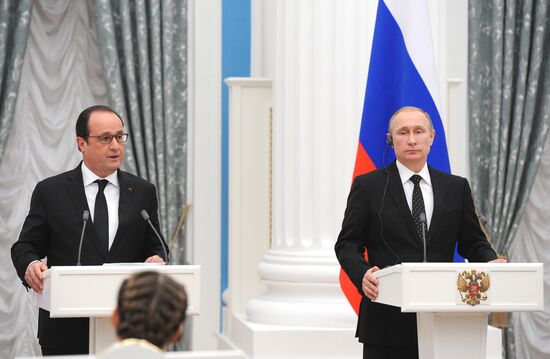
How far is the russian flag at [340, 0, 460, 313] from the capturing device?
17.0 ft

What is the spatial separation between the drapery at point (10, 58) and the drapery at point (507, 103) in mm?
3436

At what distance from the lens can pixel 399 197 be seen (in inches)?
157

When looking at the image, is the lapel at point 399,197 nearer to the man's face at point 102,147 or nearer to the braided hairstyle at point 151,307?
the man's face at point 102,147

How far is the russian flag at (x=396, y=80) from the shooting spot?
520cm

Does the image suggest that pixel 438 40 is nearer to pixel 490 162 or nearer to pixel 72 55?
pixel 490 162

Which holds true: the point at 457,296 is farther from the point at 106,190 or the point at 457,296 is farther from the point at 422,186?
the point at 106,190

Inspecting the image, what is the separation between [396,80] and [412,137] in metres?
1.37

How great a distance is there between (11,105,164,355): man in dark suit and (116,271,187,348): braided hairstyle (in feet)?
6.85

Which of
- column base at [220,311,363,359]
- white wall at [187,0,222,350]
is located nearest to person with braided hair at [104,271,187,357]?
column base at [220,311,363,359]

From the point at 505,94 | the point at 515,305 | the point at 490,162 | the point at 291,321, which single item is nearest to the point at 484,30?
the point at 505,94

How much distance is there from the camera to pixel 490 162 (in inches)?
314

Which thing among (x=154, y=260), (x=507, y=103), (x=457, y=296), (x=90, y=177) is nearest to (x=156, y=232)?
(x=154, y=260)

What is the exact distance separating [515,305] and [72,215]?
5.83ft

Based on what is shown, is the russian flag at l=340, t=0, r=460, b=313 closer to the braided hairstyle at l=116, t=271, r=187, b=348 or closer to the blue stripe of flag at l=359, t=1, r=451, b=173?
the blue stripe of flag at l=359, t=1, r=451, b=173
